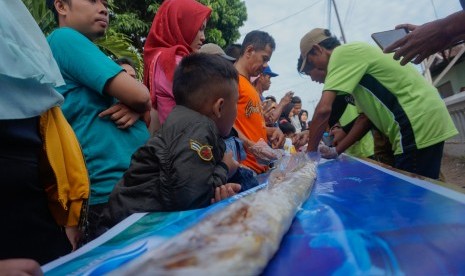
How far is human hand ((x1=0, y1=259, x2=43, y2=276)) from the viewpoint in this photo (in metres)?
0.61

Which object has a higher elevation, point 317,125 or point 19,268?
point 19,268

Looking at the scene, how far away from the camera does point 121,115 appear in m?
1.45

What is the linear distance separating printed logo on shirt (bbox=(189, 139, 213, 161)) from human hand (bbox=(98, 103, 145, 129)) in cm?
39

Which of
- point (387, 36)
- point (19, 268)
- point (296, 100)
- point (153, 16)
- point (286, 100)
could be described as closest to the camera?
point (19, 268)

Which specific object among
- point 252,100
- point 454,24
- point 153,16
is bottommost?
point 252,100

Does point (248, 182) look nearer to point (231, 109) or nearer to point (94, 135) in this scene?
point (231, 109)

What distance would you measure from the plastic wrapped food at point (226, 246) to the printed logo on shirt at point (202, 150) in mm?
507

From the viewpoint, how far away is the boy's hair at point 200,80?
153 centimetres

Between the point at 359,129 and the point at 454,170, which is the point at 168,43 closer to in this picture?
the point at 359,129

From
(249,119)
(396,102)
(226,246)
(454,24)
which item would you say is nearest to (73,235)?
(226,246)

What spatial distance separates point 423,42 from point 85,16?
1.52 meters

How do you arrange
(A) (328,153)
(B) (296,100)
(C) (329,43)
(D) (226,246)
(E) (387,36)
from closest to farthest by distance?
1. (D) (226,246)
2. (E) (387,36)
3. (A) (328,153)
4. (C) (329,43)
5. (B) (296,100)

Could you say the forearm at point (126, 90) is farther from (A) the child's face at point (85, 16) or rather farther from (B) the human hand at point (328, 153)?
(B) the human hand at point (328, 153)

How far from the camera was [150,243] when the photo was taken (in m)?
0.77
